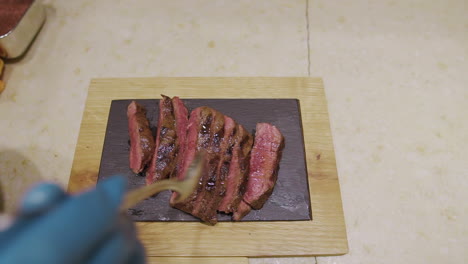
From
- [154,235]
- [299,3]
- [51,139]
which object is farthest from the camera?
[299,3]

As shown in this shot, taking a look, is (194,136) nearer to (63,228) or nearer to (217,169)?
(217,169)

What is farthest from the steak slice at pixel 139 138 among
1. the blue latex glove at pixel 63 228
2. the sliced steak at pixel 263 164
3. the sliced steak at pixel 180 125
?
the blue latex glove at pixel 63 228

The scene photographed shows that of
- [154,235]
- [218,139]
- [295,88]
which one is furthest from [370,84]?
[154,235]

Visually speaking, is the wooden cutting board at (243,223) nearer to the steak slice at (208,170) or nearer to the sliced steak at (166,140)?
the steak slice at (208,170)

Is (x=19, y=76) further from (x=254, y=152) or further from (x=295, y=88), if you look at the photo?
(x=295, y=88)

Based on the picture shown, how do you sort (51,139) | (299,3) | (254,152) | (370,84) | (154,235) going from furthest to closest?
(299,3), (370,84), (51,139), (254,152), (154,235)

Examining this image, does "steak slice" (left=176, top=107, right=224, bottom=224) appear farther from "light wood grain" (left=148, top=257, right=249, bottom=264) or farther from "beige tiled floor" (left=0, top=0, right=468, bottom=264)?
"beige tiled floor" (left=0, top=0, right=468, bottom=264)
